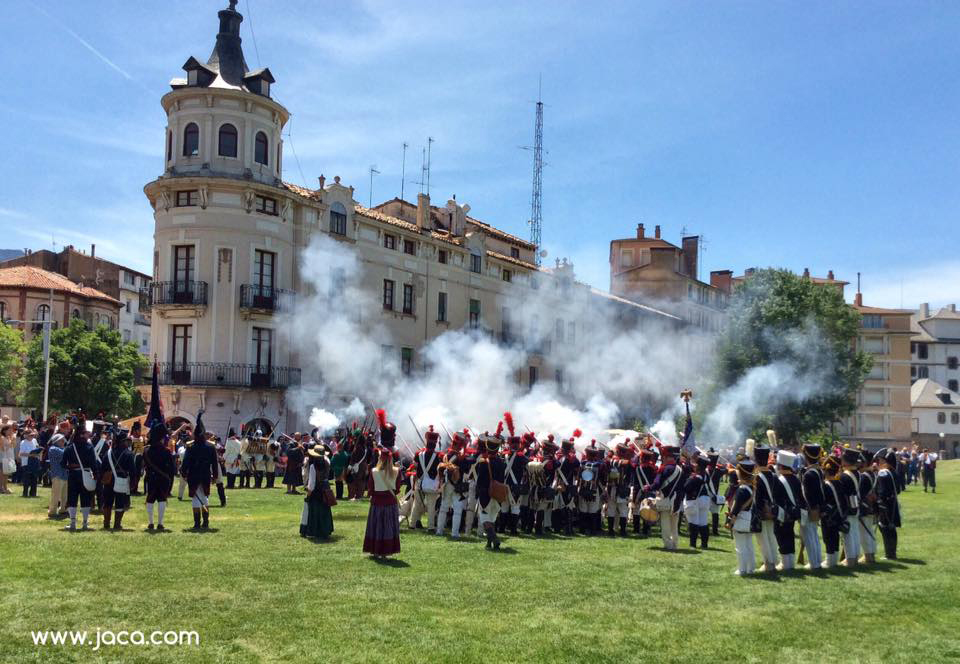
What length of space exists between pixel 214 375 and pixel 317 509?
2308 cm

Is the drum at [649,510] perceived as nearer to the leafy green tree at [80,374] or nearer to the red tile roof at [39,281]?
the leafy green tree at [80,374]

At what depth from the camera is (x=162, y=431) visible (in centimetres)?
1723

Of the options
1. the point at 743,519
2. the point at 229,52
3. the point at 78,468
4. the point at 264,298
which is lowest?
the point at 743,519

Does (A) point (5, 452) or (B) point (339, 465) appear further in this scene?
(B) point (339, 465)

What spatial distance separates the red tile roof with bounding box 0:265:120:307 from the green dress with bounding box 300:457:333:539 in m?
56.6

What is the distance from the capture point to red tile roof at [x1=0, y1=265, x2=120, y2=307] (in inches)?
2613

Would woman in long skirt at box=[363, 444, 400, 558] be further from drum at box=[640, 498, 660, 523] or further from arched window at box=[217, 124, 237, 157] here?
arched window at box=[217, 124, 237, 157]

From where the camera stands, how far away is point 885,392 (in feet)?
290

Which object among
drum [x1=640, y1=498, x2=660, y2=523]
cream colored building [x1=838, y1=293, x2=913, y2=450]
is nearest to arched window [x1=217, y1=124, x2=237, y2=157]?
drum [x1=640, y1=498, x2=660, y2=523]

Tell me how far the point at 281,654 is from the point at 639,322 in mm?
56824

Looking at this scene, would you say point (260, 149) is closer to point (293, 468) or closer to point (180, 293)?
point (180, 293)

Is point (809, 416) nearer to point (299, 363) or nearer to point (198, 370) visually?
point (299, 363)

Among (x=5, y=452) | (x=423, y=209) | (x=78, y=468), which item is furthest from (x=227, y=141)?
(x=78, y=468)

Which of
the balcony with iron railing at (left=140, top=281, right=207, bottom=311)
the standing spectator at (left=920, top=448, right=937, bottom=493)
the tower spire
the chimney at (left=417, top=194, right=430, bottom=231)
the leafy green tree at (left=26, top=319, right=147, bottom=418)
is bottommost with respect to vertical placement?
the standing spectator at (left=920, top=448, right=937, bottom=493)
